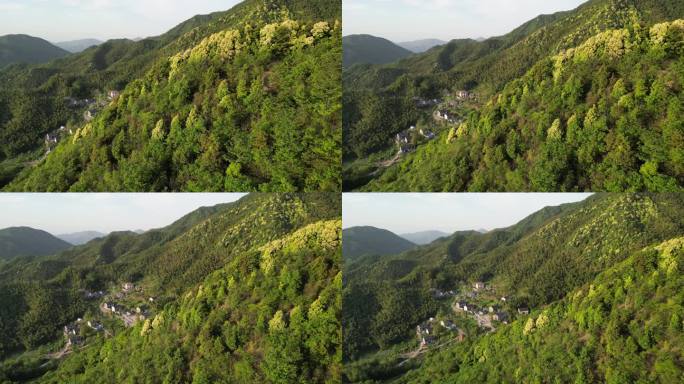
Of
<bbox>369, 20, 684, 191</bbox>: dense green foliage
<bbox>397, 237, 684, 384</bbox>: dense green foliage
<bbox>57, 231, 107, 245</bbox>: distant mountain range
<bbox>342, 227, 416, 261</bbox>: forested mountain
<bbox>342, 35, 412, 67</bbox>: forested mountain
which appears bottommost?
<bbox>397, 237, 684, 384</bbox>: dense green foliage

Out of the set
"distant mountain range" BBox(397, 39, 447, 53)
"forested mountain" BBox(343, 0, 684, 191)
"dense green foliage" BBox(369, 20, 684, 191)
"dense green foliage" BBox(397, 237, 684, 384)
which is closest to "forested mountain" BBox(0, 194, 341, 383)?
"forested mountain" BBox(343, 0, 684, 191)

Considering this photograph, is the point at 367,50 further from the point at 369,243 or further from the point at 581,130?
the point at 581,130

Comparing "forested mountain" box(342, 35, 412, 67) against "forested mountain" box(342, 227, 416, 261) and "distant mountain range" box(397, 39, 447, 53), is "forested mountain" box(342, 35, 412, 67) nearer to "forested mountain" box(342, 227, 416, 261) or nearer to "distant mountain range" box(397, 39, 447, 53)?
"distant mountain range" box(397, 39, 447, 53)

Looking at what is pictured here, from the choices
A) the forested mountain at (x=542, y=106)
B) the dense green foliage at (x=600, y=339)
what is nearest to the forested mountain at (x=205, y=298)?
the forested mountain at (x=542, y=106)

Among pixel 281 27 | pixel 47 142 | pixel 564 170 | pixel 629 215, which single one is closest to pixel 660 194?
pixel 629 215

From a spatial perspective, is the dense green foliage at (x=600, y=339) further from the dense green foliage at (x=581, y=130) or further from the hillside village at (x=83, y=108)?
the hillside village at (x=83, y=108)

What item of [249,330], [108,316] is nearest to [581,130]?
[249,330]

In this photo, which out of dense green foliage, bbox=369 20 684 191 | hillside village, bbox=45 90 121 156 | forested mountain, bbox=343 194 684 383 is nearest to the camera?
dense green foliage, bbox=369 20 684 191

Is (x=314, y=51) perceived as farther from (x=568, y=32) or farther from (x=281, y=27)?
(x=568, y=32)
